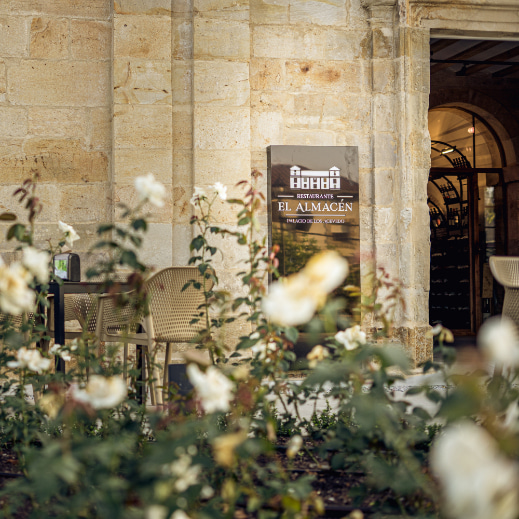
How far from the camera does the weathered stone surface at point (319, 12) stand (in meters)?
5.54

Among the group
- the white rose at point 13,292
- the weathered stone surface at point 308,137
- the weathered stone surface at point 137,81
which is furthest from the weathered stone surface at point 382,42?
the white rose at point 13,292

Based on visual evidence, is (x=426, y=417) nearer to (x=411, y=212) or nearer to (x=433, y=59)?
(x=411, y=212)

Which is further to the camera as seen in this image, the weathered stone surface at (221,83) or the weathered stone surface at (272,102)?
the weathered stone surface at (272,102)

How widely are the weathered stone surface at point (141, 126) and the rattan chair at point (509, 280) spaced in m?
2.73

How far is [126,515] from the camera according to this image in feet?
3.13

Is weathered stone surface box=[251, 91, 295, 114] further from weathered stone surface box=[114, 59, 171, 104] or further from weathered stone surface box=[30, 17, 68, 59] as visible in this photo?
weathered stone surface box=[30, 17, 68, 59]

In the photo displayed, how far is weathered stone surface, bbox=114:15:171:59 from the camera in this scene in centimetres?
524

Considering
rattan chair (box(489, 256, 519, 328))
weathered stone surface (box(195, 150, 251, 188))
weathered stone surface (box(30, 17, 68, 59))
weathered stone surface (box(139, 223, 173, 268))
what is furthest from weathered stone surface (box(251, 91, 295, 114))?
rattan chair (box(489, 256, 519, 328))

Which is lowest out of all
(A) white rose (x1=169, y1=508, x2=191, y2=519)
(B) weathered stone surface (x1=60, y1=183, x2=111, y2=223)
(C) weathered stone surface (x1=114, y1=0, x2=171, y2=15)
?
(A) white rose (x1=169, y1=508, x2=191, y2=519)

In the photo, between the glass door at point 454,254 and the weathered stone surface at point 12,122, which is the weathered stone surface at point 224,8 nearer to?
the weathered stone surface at point 12,122

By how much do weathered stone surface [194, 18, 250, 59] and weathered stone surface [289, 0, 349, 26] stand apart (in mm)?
483

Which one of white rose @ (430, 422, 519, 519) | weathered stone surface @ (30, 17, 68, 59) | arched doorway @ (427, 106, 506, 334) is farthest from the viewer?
arched doorway @ (427, 106, 506, 334)

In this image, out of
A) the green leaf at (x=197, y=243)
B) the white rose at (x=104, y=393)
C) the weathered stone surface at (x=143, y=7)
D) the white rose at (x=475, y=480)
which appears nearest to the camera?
the white rose at (x=475, y=480)

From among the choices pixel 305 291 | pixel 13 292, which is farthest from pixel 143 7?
pixel 305 291
